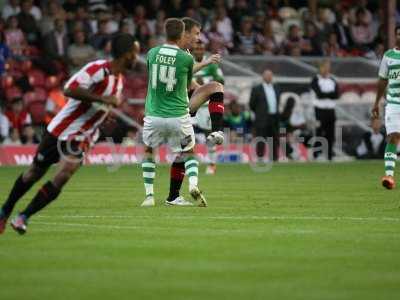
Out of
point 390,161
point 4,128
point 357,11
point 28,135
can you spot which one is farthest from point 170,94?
point 357,11

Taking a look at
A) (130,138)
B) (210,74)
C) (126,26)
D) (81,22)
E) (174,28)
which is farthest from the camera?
(81,22)

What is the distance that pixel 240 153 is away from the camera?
100 ft

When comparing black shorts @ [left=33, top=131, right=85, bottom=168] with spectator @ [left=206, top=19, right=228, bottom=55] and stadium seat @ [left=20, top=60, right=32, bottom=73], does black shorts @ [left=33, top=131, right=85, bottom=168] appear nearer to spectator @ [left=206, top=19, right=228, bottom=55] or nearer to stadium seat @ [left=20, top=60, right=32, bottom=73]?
stadium seat @ [left=20, top=60, right=32, bottom=73]

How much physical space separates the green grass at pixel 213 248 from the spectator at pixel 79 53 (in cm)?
1139

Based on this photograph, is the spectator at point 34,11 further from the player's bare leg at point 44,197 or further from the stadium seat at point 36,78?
the player's bare leg at point 44,197

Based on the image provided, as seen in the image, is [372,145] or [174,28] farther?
[372,145]

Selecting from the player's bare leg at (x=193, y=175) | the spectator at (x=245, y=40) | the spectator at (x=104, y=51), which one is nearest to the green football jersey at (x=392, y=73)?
the player's bare leg at (x=193, y=175)

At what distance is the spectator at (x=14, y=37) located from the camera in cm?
2841

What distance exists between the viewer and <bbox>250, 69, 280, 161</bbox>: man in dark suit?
96.9 ft

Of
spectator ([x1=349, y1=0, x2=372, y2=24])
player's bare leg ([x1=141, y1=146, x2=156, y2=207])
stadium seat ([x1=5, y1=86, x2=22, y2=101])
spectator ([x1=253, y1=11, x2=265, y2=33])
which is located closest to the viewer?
player's bare leg ([x1=141, y1=146, x2=156, y2=207])

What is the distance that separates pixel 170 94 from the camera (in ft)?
50.1

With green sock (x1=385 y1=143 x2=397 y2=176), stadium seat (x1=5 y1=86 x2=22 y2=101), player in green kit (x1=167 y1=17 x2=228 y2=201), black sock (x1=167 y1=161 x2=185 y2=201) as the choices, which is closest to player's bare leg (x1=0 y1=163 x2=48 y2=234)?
player in green kit (x1=167 y1=17 x2=228 y2=201)

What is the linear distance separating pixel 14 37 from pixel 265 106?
21.0 feet

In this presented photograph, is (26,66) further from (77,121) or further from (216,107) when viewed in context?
(77,121)
